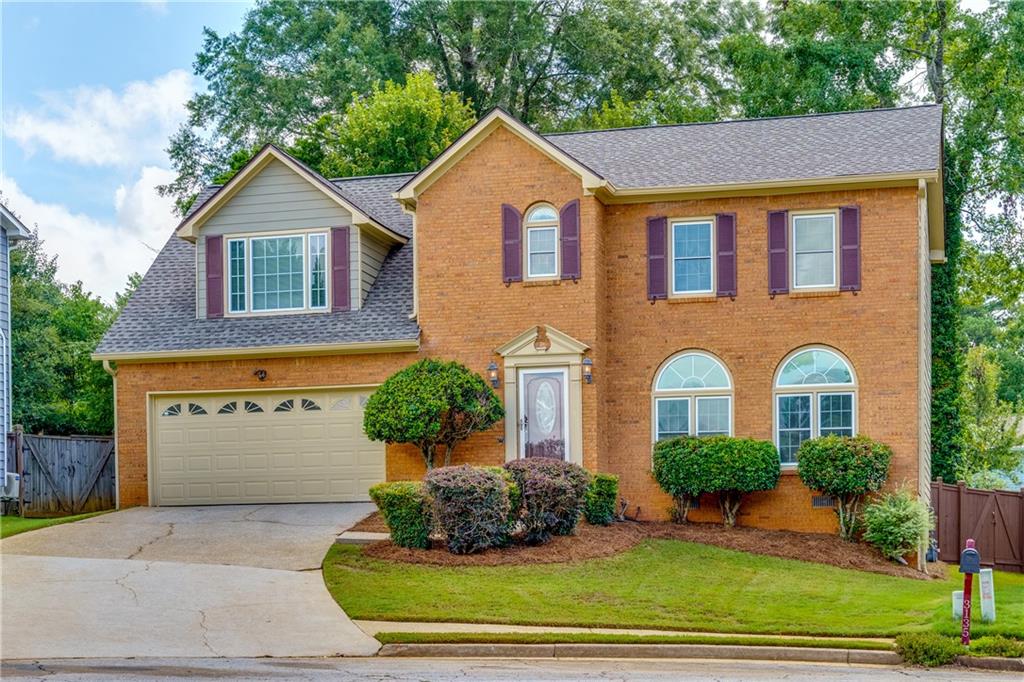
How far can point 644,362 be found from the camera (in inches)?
870

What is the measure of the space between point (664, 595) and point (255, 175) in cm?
1203

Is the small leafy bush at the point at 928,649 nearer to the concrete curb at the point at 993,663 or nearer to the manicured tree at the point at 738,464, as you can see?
the concrete curb at the point at 993,663

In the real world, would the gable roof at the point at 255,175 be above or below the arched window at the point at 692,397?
above

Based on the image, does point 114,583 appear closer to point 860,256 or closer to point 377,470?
point 377,470

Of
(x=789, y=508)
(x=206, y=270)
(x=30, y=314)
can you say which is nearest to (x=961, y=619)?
(x=789, y=508)

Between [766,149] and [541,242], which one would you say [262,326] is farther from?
[766,149]

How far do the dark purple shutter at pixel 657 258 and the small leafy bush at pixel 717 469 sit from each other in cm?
260

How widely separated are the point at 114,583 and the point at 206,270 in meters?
9.22

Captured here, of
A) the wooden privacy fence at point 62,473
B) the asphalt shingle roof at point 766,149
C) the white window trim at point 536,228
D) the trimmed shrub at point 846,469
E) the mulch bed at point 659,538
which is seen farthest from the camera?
the wooden privacy fence at point 62,473

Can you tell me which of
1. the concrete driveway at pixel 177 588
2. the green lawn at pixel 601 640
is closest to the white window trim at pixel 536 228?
the concrete driveway at pixel 177 588

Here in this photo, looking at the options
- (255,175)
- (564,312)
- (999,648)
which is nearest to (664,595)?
(999,648)

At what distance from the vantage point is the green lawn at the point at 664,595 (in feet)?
48.1

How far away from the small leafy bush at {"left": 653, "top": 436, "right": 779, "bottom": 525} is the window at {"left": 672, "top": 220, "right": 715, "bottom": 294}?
2.65 m

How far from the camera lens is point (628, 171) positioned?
23.0m
